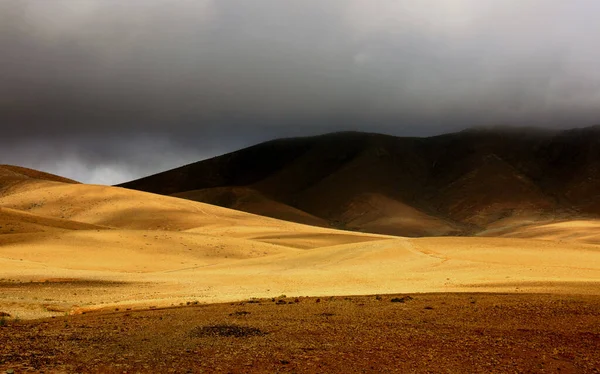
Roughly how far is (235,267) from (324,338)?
1017 inches

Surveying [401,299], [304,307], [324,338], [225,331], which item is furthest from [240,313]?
[401,299]

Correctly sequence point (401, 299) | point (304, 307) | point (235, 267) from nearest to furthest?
point (304, 307)
point (401, 299)
point (235, 267)

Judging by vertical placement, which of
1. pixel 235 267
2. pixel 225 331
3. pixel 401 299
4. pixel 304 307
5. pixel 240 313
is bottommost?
pixel 225 331

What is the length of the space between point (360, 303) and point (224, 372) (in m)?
9.47

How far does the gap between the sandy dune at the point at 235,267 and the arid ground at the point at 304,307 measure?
13 centimetres

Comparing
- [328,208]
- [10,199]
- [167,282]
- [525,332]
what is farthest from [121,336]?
[328,208]

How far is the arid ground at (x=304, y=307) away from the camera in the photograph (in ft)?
40.2

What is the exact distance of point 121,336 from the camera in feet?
47.5

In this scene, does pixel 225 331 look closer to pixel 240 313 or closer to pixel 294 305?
pixel 240 313

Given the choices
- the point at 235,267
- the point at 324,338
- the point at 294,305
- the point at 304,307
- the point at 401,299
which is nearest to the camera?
the point at 324,338

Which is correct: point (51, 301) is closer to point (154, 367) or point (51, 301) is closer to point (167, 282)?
point (167, 282)

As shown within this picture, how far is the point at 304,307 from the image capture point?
1922 centimetres

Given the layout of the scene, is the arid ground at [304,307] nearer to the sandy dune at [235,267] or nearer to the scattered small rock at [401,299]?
the sandy dune at [235,267]

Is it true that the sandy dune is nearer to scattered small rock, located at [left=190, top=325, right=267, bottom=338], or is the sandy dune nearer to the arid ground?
the arid ground
